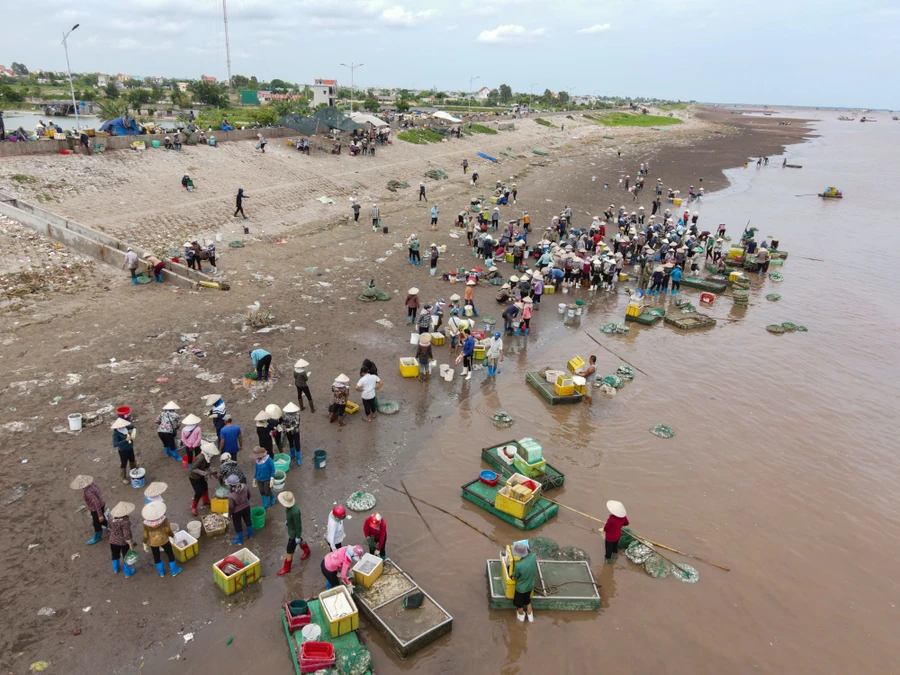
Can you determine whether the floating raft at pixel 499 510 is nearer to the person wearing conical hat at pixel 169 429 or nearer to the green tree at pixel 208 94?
the person wearing conical hat at pixel 169 429

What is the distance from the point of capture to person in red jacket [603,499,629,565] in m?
7.52

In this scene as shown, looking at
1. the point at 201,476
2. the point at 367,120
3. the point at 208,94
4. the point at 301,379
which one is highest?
the point at 208,94

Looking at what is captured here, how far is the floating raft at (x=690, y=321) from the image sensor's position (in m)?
16.7

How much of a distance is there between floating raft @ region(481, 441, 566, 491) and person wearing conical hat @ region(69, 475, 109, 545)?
6.08m

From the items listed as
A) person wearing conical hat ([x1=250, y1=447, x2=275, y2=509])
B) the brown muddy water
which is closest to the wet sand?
the brown muddy water

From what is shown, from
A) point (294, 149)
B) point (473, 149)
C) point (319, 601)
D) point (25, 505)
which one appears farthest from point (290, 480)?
point (473, 149)

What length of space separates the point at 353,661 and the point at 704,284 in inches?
752

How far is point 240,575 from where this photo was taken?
6.83 metres

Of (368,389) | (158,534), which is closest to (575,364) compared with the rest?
(368,389)

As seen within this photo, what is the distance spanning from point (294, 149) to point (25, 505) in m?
28.2

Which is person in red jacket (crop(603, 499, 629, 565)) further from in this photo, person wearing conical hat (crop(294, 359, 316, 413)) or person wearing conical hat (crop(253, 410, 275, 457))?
person wearing conical hat (crop(294, 359, 316, 413))

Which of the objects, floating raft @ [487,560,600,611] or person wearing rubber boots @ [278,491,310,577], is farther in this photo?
person wearing rubber boots @ [278,491,310,577]

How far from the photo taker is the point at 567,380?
1185 cm

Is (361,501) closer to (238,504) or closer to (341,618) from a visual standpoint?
(238,504)
